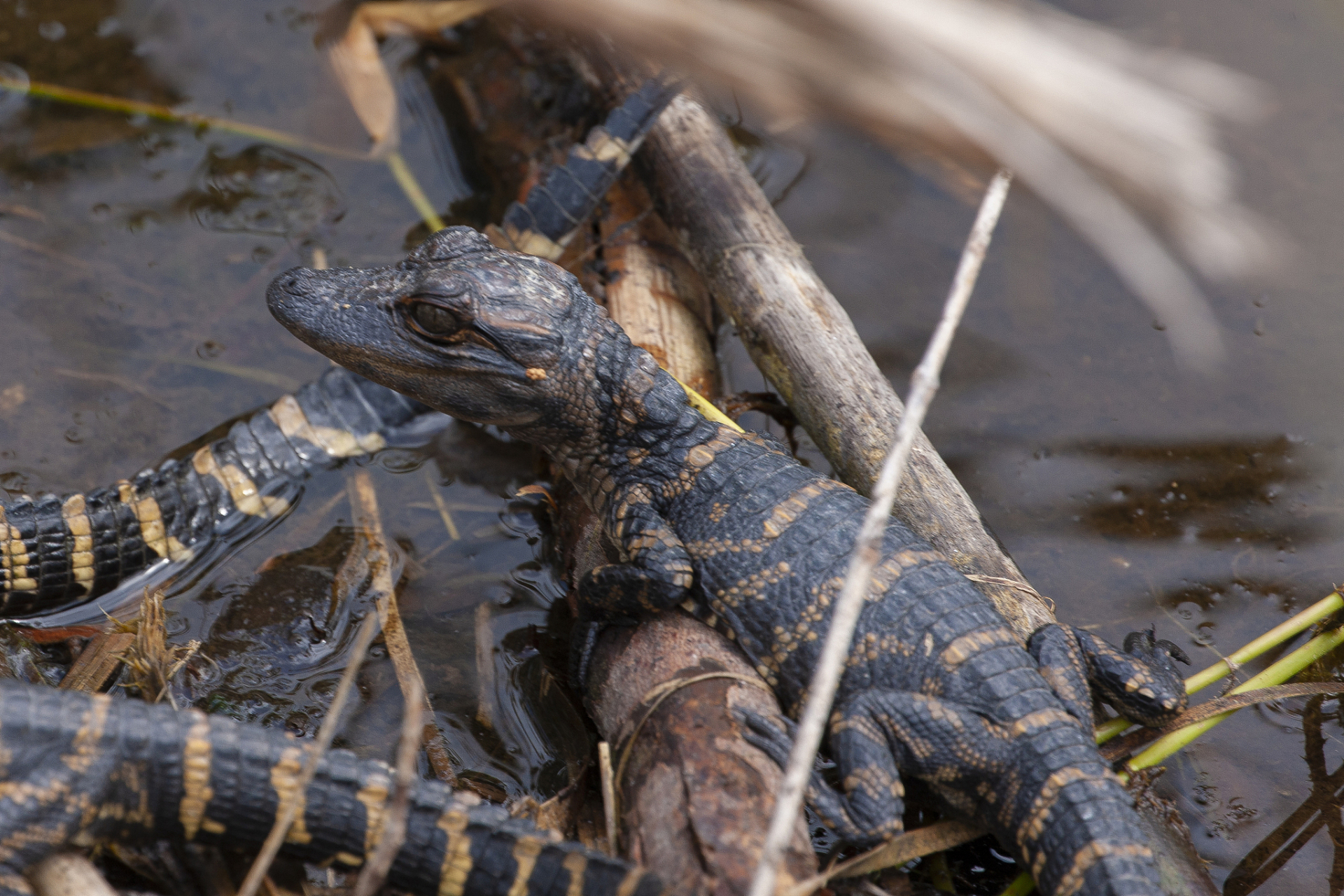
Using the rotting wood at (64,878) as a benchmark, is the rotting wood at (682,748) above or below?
above

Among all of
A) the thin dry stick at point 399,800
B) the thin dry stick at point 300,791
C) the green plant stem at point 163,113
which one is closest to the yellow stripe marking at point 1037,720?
the thin dry stick at point 399,800

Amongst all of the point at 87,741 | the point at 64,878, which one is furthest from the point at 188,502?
the point at 64,878

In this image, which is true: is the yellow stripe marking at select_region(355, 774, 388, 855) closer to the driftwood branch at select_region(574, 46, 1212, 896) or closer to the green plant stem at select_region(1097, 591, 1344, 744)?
the driftwood branch at select_region(574, 46, 1212, 896)

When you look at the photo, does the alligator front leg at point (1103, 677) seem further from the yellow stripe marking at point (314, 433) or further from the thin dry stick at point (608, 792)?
the yellow stripe marking at point (314, 433)

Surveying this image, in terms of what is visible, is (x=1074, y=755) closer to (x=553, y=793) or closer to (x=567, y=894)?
(x=567, y=894)

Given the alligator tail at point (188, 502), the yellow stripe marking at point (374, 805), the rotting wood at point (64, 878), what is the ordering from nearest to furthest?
the rotting wood at point (64, 878)
the yellow stripe marking at point (374, 805)
the alligator tail at point (188, 502)

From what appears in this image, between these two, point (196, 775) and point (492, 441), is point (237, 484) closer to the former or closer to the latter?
point (492, 441)

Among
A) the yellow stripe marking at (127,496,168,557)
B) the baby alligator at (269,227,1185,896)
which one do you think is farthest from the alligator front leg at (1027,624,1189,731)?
the yellow stripe marking at (127,496,168,557)
